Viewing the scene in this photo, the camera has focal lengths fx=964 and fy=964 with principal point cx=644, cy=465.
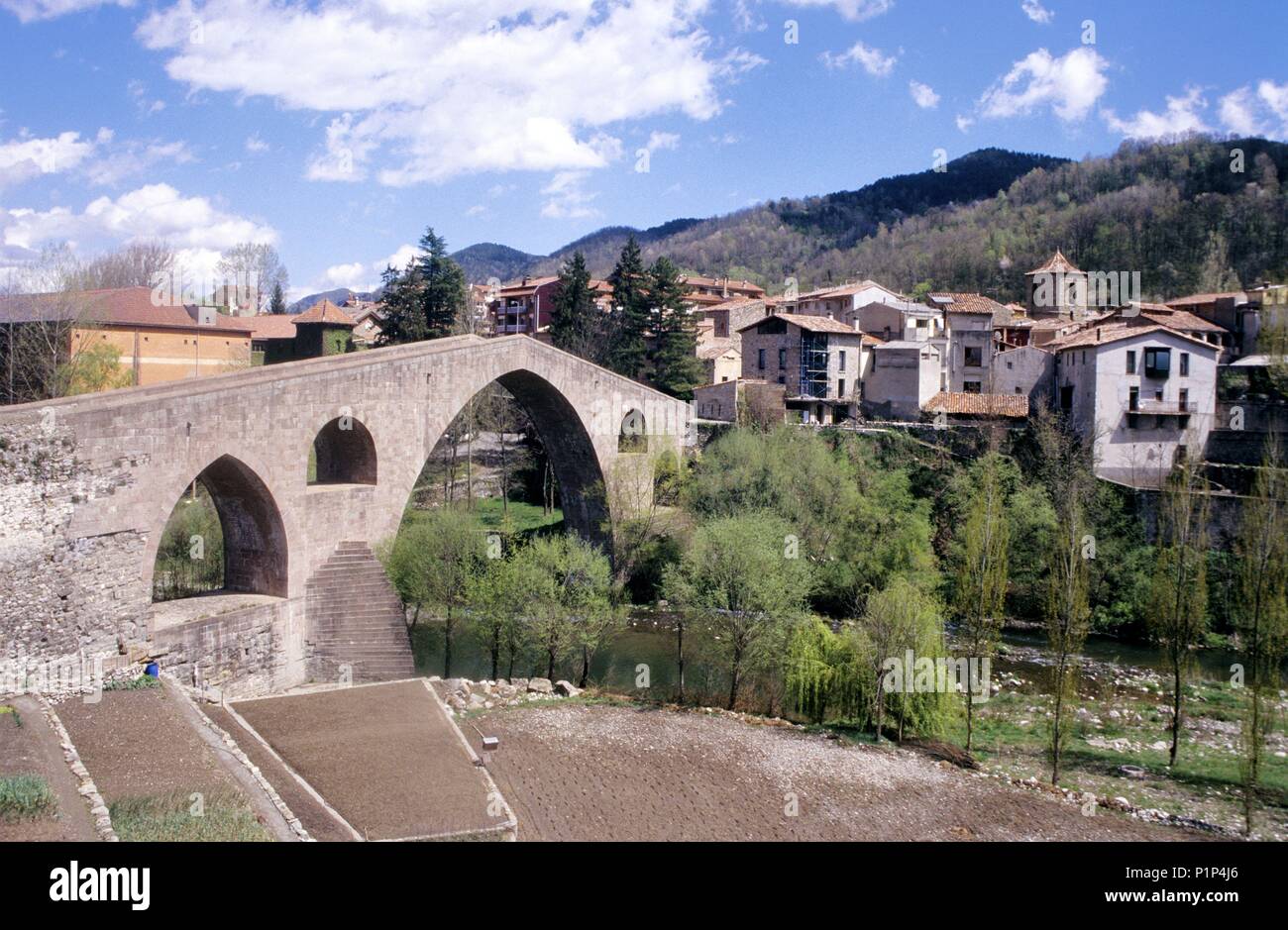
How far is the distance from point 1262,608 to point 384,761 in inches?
570

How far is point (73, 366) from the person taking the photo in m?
30.6

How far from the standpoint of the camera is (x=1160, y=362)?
32.9 meters

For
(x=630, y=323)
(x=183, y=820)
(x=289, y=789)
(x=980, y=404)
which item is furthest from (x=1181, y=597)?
(x=630, y=323)

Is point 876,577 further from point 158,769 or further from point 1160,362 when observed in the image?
point 158,769

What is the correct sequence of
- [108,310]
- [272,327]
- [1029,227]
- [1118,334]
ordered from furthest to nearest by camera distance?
[1029,227], [272,327], [108,310], [1118,334]

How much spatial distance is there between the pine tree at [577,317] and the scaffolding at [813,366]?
9.49 metres

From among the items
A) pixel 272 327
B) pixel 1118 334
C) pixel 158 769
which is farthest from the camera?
pixel 272 327

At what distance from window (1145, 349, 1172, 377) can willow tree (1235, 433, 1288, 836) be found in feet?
56.1

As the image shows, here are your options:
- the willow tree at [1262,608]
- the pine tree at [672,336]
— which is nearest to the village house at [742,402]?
the pine tree at [672,336]

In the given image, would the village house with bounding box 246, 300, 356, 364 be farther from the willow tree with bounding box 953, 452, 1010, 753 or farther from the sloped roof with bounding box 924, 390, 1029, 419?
the willow tree with bounding box 953, 452, 1010, 753

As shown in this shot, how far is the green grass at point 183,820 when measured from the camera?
9227 mm

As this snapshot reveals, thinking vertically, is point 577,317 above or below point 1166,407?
above

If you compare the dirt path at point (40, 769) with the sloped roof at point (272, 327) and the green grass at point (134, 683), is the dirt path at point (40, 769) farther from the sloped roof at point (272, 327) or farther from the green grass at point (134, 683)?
the sloped roof at point (272, 327)
